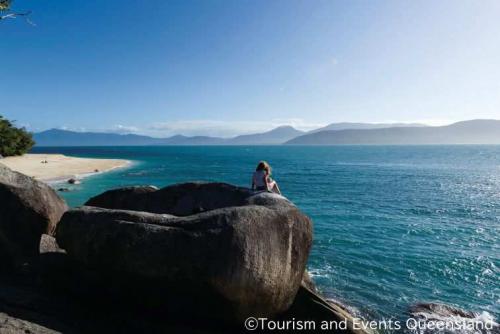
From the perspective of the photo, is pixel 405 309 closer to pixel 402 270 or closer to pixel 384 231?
pixel 402 270

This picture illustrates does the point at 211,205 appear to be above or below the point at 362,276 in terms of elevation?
above

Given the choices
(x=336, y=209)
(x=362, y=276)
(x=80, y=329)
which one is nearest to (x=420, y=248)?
(x=362, y=276)

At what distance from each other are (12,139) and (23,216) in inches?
3560

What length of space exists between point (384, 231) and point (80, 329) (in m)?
24.6

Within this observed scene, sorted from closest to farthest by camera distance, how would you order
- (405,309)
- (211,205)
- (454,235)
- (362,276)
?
1. (211,205)
2. (405,309)
3. (362,276)
4. (454,235)

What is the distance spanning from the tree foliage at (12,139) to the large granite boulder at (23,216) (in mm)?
86729

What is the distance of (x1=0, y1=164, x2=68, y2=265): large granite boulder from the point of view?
367 inches

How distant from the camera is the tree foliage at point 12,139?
7888cm

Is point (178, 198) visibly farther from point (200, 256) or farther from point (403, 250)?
point (403, 250)

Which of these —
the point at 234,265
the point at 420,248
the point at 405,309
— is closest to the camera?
the point at 234,265

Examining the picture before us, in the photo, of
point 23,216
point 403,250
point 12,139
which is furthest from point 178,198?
point 12,139

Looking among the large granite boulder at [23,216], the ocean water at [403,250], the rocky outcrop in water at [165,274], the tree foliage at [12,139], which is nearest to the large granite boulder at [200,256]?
the rocky outcrop in water at [165,274]

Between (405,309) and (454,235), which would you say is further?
(454,235)

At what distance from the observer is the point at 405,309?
47.3 feet
